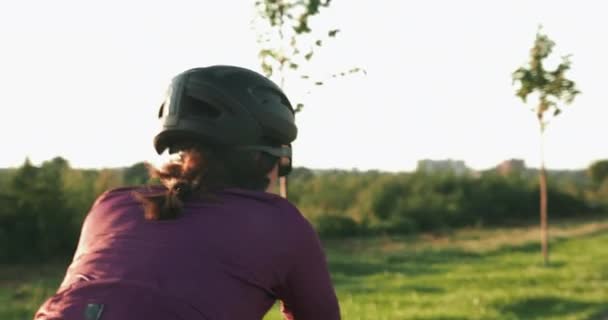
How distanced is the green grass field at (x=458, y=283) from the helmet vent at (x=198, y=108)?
722cm

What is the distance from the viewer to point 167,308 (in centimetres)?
189

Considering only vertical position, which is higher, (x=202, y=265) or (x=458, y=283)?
(x=202, y=265)

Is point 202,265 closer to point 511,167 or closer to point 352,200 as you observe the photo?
point 352,200

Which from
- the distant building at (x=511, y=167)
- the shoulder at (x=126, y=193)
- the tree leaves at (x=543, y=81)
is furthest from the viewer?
the distant building at (x=511, y=167)

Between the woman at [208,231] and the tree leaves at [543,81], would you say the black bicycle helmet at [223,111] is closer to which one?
the woman at [208,231]

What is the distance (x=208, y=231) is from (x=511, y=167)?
42780 mm

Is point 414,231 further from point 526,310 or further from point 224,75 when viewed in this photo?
point 224,75

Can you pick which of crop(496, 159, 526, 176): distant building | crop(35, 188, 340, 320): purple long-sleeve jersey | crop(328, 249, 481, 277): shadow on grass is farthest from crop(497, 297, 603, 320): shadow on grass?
crop(496, 159, 526, 176): distant building

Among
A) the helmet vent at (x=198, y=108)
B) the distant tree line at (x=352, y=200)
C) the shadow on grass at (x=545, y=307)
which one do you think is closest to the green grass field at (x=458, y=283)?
the shadow on grass at (x=545, y=307)

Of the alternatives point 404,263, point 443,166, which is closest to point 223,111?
point 404,263

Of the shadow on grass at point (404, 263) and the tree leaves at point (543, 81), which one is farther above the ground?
the tree leaves at point (543, 81)

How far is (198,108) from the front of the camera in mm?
2311

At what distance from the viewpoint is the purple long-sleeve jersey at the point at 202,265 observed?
6.29 feet

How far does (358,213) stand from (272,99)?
29610 millimetres
